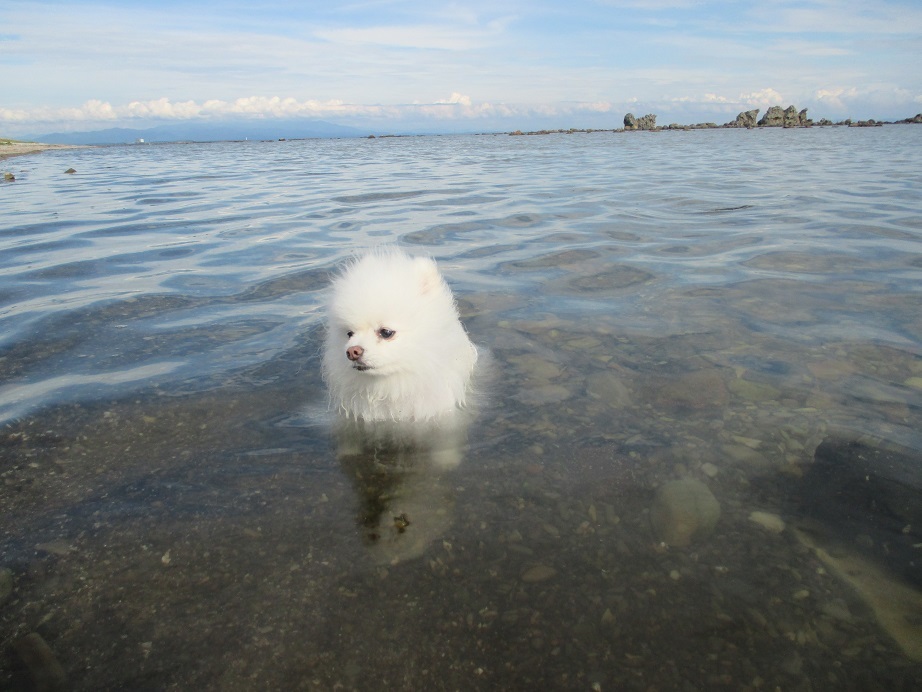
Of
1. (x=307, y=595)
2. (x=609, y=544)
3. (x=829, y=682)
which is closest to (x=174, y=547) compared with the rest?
(x=307, y=595)

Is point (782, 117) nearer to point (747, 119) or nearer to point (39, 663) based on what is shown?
point (747, 119)

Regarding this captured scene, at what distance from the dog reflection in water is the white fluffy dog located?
0.12m

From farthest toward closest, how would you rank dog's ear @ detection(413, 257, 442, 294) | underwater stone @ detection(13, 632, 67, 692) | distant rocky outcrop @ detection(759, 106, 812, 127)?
distant rocky outcrop @ detection(759, 106, 812, 127) < dog's ear @ detection(413, 257, 442, 294) < underwater stone @ detection(13, 632, 67, 692)

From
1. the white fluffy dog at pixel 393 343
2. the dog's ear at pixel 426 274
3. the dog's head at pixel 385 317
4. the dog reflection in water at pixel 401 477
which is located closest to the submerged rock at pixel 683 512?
the dog reflection in water at pixel 401 477

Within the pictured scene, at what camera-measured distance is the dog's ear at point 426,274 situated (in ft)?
13.8

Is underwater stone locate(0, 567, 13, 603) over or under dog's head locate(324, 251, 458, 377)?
under

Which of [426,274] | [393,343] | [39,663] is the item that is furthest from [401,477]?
[39,663]

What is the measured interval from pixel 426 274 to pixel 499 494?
1.67 metres

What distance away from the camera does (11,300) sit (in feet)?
23.5

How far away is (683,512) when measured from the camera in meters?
3.22

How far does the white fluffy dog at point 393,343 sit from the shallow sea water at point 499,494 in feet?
1.10

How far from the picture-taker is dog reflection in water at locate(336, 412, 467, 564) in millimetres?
3136

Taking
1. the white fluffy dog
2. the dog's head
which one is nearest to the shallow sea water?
the white fluffy dog

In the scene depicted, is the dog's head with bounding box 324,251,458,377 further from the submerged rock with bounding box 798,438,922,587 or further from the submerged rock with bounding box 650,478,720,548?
the submerged rock with bounding box 798,438,922,587
